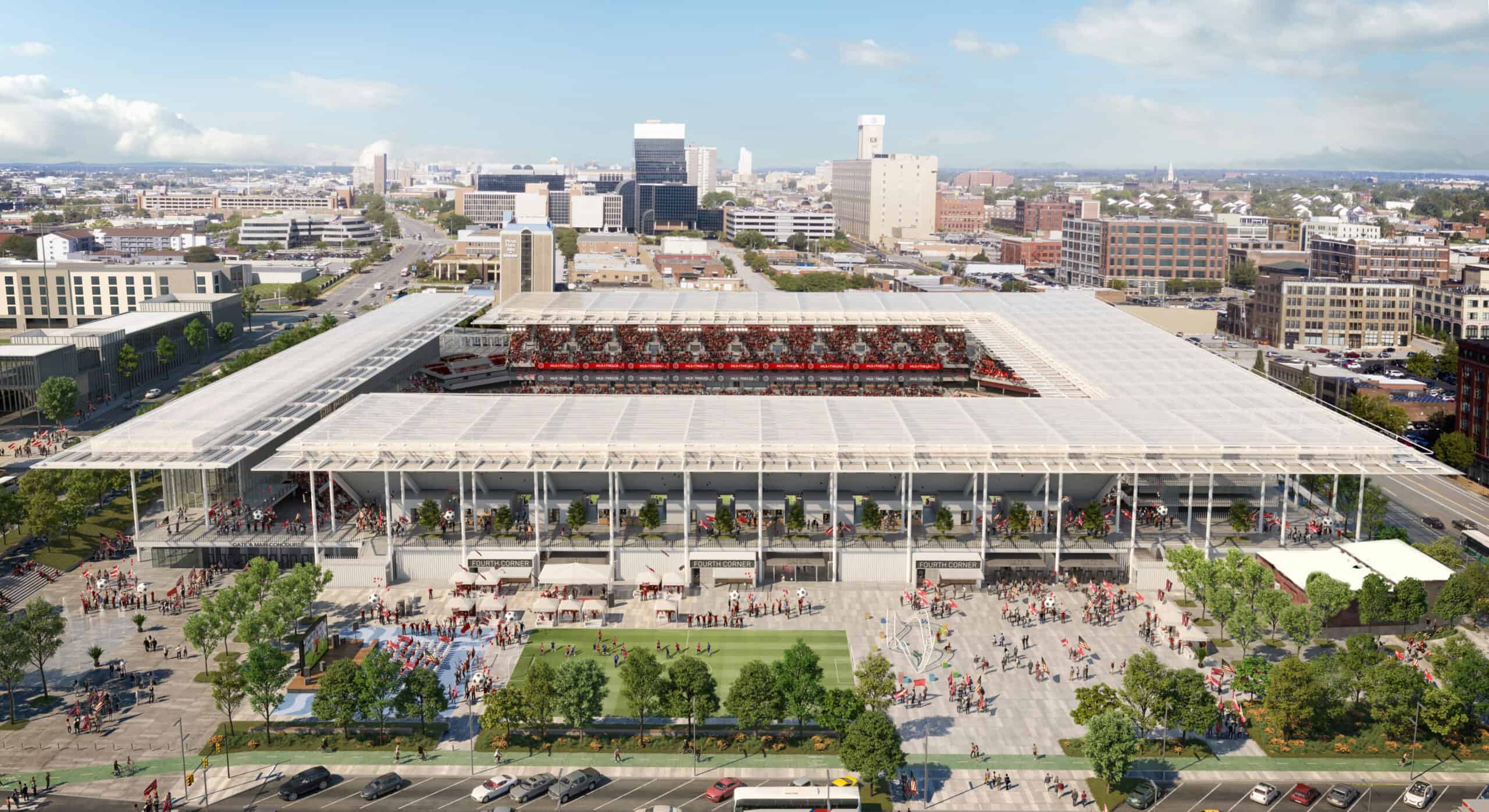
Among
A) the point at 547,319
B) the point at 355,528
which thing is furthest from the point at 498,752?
the point at 547,319

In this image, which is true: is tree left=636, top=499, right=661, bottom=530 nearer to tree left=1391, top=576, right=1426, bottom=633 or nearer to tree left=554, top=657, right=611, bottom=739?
tree left=554, top=657, right=611, bottom=739

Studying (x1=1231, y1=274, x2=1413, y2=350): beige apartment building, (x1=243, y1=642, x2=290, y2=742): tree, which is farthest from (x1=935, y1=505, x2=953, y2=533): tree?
(x1=1231, y1=274, x2=1413, y2=350): beige apartment building

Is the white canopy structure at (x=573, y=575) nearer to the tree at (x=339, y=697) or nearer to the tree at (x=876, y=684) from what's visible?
the tree at (x=339, y=697)

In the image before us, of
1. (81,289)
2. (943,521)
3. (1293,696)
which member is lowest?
(1293,696)

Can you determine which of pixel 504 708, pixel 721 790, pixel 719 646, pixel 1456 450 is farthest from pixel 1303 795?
pixel 1456 450

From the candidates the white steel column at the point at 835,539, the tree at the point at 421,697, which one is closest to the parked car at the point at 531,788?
the tree at the point at 421,697

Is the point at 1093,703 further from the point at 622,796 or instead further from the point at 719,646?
the point at 622,796
